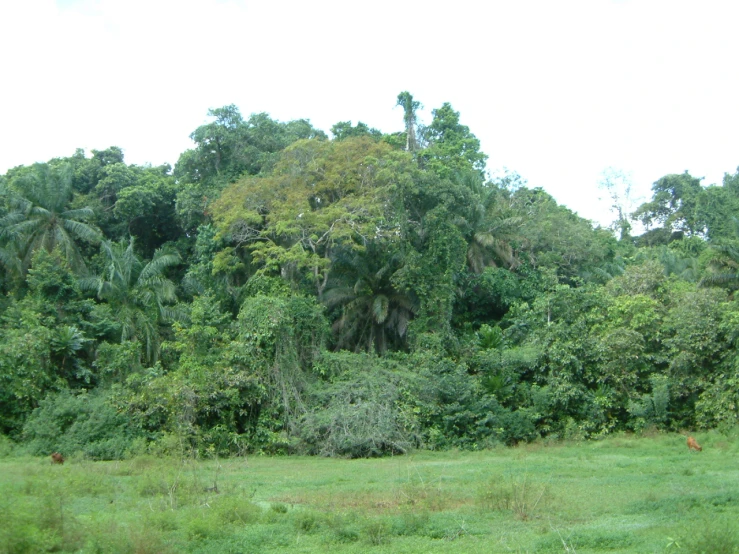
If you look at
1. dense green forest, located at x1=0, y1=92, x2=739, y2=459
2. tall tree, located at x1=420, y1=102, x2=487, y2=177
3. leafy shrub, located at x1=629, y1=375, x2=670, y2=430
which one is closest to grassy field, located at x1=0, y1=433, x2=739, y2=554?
dense green forest, located at x1=0, y1=92, x2=739, y2=459

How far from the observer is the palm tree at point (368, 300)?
93.5 feet

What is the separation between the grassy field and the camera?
9438 mm

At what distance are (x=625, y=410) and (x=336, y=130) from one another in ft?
57.5

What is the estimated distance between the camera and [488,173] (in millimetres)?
36562

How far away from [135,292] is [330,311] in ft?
24.1

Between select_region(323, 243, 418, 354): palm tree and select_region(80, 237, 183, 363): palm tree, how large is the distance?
6266 mm

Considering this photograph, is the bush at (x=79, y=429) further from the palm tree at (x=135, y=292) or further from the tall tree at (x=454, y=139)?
the tall tree at (x=454, y=139)

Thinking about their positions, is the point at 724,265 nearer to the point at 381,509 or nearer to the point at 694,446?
the point at 694,446

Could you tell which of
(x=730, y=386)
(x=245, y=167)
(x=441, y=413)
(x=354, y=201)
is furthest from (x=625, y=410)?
(x=245, y=167)

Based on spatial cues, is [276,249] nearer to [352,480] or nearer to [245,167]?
[245,167]

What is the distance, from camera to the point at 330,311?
29.6 m

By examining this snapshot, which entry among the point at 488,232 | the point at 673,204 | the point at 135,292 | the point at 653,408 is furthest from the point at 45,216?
the point at 673,204

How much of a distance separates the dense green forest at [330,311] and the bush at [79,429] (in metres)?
0.06

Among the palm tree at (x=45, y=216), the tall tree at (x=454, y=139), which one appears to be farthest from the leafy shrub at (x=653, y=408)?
the palm tree at (x=45, y=216)
